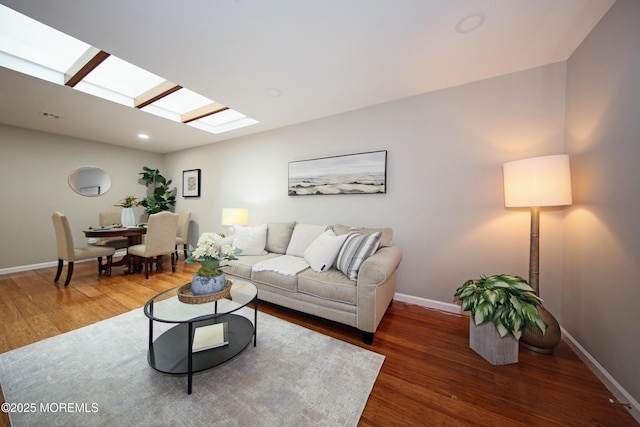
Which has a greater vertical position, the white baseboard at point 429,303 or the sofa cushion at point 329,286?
the sofa cushion at point 329,286

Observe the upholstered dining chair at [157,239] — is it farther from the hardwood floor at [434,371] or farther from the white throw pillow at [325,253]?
the white throw pillow at [325,253]

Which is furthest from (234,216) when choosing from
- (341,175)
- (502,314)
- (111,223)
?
(502,314)

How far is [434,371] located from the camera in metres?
1.46

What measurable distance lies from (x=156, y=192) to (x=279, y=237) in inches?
152

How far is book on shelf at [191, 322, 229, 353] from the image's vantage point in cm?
146

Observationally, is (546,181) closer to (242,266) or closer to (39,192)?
(242,266)

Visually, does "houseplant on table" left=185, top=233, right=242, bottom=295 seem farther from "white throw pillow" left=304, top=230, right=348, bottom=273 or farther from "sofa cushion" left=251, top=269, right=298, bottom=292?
"white throw pillow" left=304, top=230, right=348, bottom=273

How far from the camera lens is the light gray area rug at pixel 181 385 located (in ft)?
3.67

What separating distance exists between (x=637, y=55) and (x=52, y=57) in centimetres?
460

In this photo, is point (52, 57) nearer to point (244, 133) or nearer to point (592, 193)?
point (244, 133)

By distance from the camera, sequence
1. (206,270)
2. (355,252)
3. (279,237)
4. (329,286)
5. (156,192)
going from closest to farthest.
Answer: (206,270)
(329,286)
(355,252)
(279,237)
(156,192)

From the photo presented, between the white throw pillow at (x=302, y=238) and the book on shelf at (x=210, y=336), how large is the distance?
3.80 ft

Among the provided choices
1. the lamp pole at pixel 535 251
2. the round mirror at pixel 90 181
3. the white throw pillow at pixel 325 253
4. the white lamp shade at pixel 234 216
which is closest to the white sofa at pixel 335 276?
the white throw pillow at pixel 325 253

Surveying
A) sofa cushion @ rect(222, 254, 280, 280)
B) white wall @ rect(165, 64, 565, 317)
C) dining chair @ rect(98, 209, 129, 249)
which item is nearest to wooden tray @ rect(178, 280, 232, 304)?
sofa cushion @ rect(222, 254, 280, 280)
